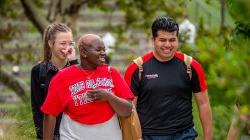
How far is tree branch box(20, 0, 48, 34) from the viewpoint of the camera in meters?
19.7

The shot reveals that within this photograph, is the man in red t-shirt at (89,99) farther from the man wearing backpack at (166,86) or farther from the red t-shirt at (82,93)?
the man wearing backpack at (166,86)

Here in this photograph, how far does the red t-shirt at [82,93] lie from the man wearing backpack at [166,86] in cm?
90

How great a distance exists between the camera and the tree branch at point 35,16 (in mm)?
19719

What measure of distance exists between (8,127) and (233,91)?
7.70 meters

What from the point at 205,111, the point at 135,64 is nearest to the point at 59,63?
the point at 135,64

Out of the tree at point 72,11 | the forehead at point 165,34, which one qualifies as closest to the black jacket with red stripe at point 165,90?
the forehead at point 165,34

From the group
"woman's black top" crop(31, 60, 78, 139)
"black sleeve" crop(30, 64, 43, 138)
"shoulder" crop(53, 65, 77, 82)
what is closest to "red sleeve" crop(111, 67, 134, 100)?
"shoulder" crop(53, 65, 77, 82)

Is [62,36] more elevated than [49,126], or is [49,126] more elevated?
[62,36]

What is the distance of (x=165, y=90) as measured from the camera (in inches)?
307

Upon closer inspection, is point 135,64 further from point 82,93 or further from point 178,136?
point 82,93

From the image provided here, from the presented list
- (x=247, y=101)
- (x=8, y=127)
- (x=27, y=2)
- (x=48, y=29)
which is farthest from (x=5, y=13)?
(x=247, y=101)

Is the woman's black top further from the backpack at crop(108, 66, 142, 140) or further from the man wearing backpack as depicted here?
the backpack at crop(108, 66, 142, 140)

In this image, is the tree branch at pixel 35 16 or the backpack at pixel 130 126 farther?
the tree branch at pixel 35 16

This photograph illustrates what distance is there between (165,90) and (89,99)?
1.13 meters
